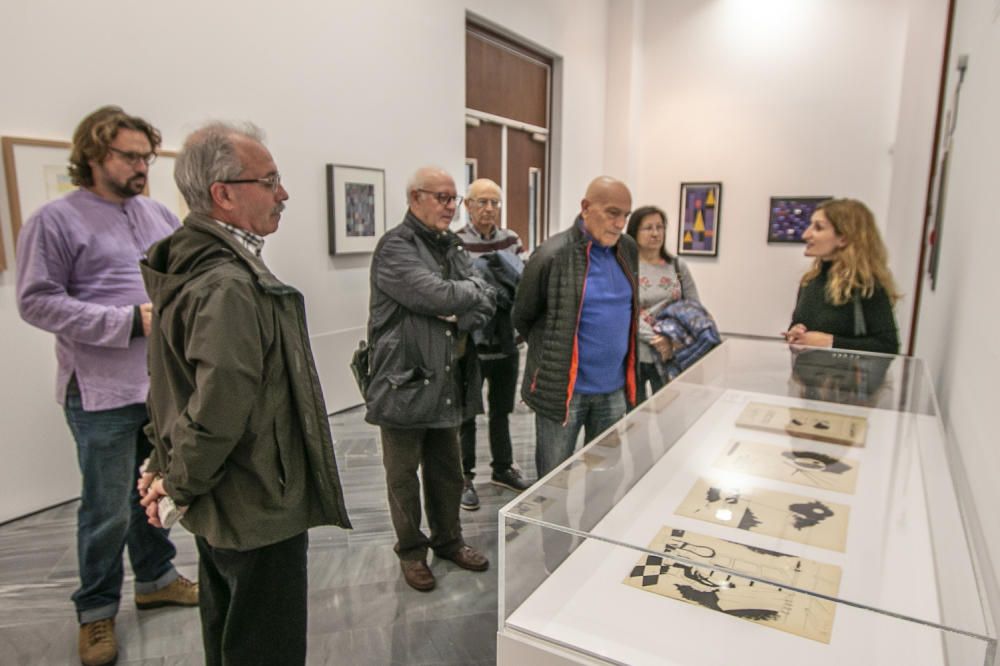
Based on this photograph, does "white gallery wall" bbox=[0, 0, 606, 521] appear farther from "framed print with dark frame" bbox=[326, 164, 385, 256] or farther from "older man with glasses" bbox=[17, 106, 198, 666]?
"older man with glasses" bbox=[17, 106, 198, 666]

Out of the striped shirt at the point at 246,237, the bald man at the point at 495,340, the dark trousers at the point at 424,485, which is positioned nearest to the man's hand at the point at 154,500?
the striped shirt at the point at 246,237

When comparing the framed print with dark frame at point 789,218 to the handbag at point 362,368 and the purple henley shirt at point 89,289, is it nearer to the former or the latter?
the handbag at point 362,368

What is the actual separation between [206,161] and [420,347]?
1231 millimetres

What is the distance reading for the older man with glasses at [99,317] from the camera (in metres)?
2.14

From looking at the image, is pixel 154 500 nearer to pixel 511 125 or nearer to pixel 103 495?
pixel 103 495

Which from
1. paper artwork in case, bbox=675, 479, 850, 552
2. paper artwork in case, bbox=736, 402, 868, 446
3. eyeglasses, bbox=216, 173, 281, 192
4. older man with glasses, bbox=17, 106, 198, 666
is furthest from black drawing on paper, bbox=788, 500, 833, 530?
older man with glasses, bbox=17, 106, 198, 666

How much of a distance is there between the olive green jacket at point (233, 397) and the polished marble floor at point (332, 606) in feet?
3.03

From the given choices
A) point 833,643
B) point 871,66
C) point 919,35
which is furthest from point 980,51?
point 871,66

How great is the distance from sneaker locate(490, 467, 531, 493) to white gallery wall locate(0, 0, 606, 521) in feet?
6.14

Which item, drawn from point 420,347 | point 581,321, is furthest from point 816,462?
point 420,347

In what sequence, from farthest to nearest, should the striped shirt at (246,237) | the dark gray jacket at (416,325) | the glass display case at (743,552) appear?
the dark gray jacket at (416,325), the striped shirt at (246,237), the glass display case at (743,552)

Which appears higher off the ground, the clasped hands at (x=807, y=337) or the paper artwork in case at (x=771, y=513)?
the clasped hands at (x=807, y=337)

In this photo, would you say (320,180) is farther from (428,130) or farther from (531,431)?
(531,431)

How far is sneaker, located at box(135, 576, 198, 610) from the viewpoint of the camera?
2.53 metres
